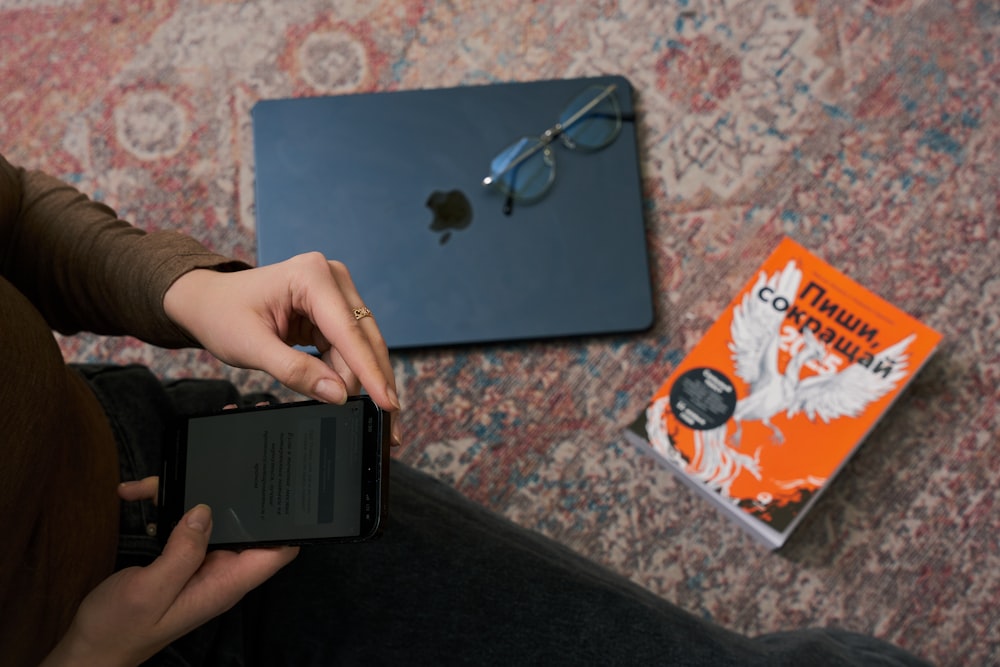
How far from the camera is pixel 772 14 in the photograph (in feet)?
3.15

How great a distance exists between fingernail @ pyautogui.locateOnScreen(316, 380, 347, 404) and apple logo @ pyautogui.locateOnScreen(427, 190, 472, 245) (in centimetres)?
40

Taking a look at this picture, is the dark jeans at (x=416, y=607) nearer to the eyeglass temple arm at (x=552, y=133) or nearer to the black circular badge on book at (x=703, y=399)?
the black circular badge on book at (x=703, y=399)

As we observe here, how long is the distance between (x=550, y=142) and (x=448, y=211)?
141mm

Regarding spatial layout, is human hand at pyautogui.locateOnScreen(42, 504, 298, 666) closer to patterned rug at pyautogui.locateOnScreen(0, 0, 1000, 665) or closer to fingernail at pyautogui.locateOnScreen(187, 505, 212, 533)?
fingernail at pyautogui.locateOnScreen(187, 505, 212, 533)

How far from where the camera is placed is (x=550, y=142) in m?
0.89

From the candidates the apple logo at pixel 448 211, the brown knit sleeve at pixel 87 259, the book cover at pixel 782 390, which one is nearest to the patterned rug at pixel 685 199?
the book cover at pixel 782 390

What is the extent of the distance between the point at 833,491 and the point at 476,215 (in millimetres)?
497

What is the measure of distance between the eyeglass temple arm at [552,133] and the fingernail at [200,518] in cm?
49

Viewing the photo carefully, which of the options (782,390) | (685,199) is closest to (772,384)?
(782,390)

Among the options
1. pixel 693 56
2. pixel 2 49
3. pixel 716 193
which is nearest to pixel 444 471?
pixel 716 193

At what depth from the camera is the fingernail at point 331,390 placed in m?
0.50

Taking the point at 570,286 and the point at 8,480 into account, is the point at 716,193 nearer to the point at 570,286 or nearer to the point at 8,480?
the point at 570,286

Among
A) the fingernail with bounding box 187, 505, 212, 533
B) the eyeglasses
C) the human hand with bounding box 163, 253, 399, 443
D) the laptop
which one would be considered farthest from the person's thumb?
the eyeglasses

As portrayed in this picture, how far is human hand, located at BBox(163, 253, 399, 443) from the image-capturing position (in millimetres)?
499
